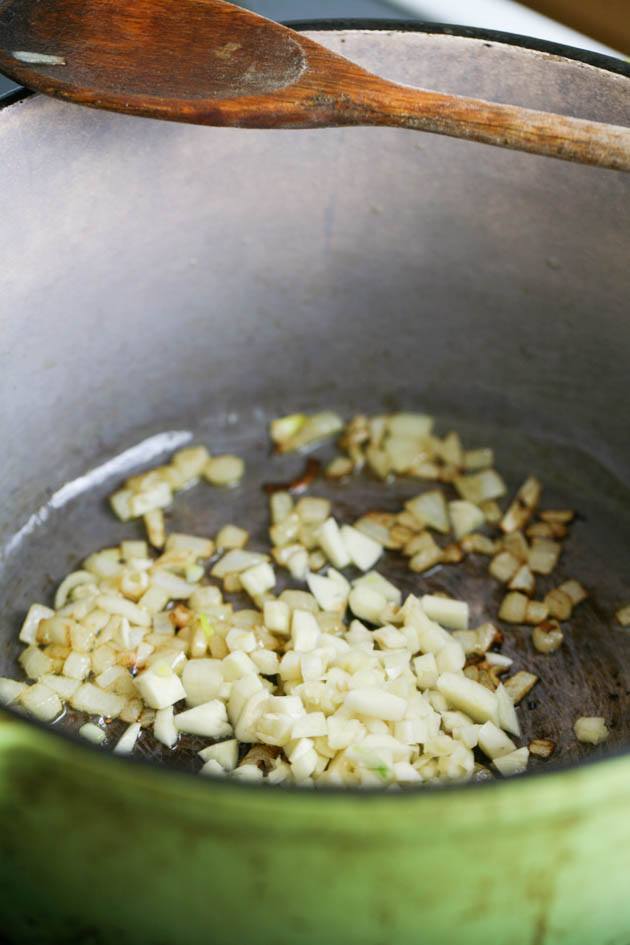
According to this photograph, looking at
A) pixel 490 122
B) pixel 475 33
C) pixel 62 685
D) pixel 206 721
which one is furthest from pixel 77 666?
pixel 475 33

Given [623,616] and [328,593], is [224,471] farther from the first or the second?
[623,616]

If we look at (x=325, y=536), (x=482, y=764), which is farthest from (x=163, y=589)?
(x=482, y=764)

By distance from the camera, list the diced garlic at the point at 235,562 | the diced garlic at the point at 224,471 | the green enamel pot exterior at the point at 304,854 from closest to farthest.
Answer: the green enamel pot exterior at the point at 304,854, the diced garlic at the point at 235,562, the diced garlic at the point at 224,471

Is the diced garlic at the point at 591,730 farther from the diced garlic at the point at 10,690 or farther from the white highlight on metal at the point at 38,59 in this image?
the white highlight on metal at the point at 38,59

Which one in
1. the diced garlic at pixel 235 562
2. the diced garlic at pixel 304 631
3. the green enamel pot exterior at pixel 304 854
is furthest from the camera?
the diced garlic at pixel 235 562

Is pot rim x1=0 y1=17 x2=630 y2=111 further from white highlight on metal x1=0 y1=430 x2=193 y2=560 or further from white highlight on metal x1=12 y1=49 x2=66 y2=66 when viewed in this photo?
white highlight on metal x1=0 y1=430 x2=193 y2=560

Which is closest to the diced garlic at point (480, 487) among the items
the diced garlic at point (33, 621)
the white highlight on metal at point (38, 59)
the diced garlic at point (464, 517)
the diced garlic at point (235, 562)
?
the diced garlic at point (464, 517)

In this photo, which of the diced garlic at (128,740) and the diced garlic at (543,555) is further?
the diced garlic at (543,555)

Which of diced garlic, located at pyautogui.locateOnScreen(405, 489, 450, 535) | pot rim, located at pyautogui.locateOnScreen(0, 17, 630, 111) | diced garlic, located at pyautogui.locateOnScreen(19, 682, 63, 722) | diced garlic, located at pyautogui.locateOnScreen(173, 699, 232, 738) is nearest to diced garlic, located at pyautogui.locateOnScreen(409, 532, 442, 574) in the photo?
diced garlic, located at pyautogui.locateOnScreen(405, 489, 450, 535)
